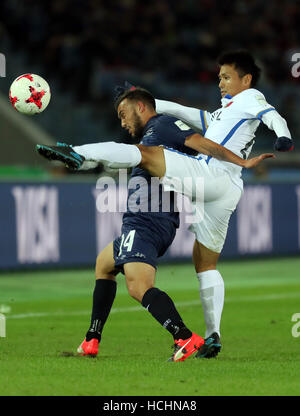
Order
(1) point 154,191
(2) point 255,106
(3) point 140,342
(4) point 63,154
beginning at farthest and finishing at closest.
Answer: (3) point 140,342
(2) point 255,106
(1) point 154,191
(4) point 63,154

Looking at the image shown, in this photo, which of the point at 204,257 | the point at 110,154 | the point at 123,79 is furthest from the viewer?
the point at 123,79

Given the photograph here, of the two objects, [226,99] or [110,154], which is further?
[226,99]

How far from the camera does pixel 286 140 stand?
6.42 m

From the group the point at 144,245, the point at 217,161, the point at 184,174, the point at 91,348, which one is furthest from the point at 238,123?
the point at 91,348

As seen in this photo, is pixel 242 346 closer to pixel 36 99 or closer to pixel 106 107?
pixel 36 99

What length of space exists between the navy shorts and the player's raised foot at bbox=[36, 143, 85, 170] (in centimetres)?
79

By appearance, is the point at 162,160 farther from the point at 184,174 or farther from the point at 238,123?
the point at 238,123

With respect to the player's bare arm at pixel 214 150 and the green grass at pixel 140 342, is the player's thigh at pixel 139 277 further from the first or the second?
the player's bare arm at pixel 214 150

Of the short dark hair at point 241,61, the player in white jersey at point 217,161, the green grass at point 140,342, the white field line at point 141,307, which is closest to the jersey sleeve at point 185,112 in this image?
the player in white jersey at point 217,161

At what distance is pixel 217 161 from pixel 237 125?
331 mm

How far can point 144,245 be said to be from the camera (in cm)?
652

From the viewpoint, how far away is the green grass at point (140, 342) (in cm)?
541

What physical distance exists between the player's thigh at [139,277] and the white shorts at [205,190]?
2.04ft
